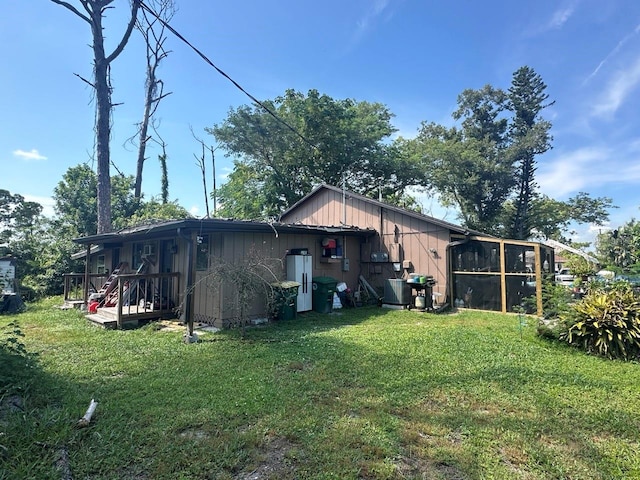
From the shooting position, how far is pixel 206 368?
432 centimetres

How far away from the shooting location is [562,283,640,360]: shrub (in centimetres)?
477

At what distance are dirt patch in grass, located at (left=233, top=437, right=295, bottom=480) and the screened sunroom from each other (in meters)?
7.17

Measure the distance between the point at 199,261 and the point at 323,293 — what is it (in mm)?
3169

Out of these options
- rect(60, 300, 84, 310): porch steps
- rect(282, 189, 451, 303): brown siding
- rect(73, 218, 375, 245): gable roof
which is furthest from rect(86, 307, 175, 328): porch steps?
rect(282, 189, 451, 303): brown siding

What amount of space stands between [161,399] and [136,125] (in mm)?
21143

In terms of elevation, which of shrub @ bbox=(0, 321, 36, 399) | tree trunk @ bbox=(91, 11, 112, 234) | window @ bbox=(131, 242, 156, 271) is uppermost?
tree trunk @ bbox=(91, 11, 112, 234)

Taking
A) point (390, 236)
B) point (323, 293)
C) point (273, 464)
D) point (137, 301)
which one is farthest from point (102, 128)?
point (273, 464)

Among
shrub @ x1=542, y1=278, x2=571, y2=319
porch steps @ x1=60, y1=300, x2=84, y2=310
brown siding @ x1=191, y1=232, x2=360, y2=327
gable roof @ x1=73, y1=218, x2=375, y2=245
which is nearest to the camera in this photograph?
shrub @ x1=542, y1=278, x2=571, y2=319

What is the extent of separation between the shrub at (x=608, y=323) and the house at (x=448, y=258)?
8.88 ft

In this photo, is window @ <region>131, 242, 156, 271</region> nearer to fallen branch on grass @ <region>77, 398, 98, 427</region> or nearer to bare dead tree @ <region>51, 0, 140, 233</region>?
bare dead tree @ <region>51, 0, 140, 233</region>

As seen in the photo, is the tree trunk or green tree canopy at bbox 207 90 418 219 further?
green tree canopy at bbox 207 90 418 219

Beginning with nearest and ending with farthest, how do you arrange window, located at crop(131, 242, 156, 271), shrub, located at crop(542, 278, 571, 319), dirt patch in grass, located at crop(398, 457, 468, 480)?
1. dirt patch in grass, located at crop(398, 457, 468, 480)
2. shrub, located at crop(542, 278, 571, 319)
3. window, located at crop(131, 242, 156, 271)

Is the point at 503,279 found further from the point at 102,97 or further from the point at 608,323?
the point at 102,97

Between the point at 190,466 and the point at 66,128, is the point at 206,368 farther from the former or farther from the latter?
the point at 66,128
